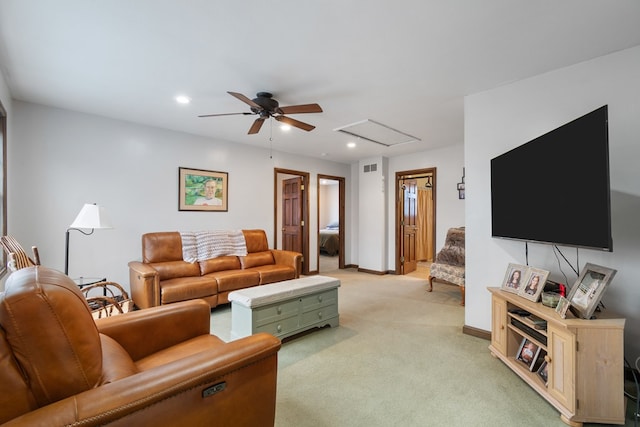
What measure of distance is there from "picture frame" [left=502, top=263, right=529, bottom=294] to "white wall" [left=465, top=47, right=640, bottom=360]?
0.89ft

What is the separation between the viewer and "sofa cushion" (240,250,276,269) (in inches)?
167

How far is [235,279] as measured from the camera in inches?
144

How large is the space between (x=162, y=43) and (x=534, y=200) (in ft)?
9.73

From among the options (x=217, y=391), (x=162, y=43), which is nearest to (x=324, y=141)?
(x=162, y=43)

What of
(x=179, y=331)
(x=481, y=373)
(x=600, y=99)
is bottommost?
(x=481, y=373)

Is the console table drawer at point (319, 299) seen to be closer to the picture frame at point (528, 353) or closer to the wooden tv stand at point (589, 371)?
the picture frame at point (528, 353)

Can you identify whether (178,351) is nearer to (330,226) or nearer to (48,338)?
(48,338)

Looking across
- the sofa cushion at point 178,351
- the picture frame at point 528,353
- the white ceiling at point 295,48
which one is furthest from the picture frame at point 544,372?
the white ceiling at point 295,48

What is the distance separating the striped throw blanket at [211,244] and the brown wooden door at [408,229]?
3.24 m

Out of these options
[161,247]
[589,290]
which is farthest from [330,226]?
[589,290]

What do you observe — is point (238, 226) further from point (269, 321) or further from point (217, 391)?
point (217, 391)

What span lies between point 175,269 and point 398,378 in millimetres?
2896

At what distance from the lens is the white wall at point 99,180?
3115mm

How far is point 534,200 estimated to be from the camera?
2135 mm
